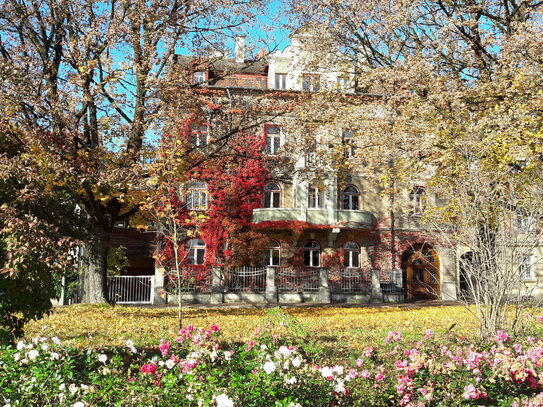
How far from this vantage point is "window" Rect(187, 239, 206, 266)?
1099 inches

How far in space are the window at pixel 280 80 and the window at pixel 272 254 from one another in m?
9.91

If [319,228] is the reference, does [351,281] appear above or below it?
below

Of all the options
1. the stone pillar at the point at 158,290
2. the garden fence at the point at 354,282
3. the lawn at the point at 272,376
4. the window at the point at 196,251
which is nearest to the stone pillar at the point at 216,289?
the stone pillar at the point at 158,290

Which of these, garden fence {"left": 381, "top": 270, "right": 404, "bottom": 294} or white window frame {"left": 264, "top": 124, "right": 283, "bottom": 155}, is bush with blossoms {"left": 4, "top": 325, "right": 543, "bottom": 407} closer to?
garden fence {"left": 381, "top": 270, "right": 404, "bottom": 294}

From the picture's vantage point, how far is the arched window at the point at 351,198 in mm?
30312

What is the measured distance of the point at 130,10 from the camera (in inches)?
538

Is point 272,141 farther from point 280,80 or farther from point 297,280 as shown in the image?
point 297,280

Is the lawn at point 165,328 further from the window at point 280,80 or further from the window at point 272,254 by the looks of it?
the window at point 280,80

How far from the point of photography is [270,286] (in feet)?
75.4

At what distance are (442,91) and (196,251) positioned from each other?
56.3 ft

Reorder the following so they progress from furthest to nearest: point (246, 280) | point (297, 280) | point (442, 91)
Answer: point (297, 280) → point (246, 280) → point (442, 91)

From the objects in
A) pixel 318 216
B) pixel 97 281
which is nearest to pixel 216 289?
pixel 97 281

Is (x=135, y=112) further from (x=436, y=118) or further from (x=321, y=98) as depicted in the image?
(x=436, y=118)

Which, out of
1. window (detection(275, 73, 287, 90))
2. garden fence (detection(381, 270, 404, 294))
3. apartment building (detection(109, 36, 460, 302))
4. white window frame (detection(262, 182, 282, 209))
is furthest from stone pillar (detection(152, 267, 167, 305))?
window (detection(275, 73, 287, 90))
